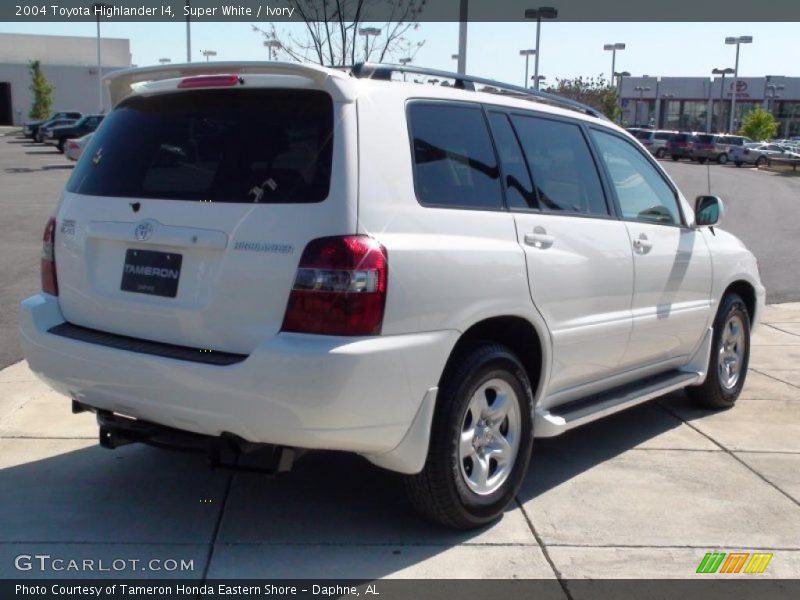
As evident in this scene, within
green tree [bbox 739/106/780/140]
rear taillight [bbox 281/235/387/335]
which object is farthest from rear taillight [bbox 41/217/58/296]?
green tree [bbox 739/106/780/140]

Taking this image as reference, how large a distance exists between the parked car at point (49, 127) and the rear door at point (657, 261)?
43962mm

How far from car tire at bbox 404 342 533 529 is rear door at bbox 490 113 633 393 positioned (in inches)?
14.2

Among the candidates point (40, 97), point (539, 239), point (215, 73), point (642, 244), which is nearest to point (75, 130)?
point (40, 97)

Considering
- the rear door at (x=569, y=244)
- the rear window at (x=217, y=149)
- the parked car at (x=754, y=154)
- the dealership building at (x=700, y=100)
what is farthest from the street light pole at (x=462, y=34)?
the dealership building at (x=700, y=100)

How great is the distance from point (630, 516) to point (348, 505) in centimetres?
140

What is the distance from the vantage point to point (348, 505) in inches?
187

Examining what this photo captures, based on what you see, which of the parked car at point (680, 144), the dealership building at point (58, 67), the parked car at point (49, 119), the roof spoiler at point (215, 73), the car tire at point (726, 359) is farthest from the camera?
the dealership building at point (58, 67)

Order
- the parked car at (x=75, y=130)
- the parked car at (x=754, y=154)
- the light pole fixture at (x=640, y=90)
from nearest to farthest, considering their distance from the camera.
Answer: the parked car at (x=75, y=130), the parked car at (x=754, y=154), the light pole fixture at (x=640, y=90)

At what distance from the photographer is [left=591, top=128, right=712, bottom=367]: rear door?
5500 mm

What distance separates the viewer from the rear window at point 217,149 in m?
3.83

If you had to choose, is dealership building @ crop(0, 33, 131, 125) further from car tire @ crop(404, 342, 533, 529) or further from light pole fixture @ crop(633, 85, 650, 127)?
car tire @ crop(404, 342, 533, 529)

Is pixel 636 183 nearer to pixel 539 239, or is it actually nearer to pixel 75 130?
pixel 539 239

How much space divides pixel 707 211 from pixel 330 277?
3.44m

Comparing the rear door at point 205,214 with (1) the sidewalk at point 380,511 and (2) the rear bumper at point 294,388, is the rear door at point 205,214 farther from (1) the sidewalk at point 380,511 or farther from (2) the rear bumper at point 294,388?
(1) the sidewalk at point 380,511
